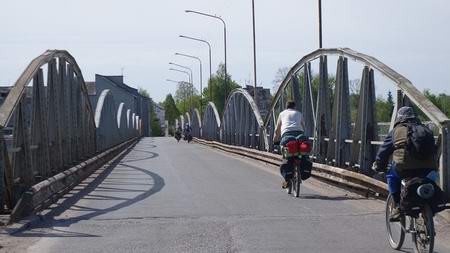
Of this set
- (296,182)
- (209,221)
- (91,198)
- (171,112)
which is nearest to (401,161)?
(209,221)

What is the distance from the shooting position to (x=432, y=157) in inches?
298

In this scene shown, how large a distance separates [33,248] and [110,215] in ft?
8.81

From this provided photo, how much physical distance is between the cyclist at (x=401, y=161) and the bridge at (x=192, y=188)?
0.75 m

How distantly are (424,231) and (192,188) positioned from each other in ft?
29.4

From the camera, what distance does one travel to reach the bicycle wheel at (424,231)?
286 inches

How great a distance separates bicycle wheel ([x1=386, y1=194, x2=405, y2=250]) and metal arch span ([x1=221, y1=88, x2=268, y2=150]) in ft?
62.2

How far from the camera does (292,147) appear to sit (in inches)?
548

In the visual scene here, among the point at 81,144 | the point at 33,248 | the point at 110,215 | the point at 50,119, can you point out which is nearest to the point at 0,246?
the point at 33,248

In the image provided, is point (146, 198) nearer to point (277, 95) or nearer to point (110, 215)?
point (110, 215)

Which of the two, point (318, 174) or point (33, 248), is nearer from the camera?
point (33, 248)

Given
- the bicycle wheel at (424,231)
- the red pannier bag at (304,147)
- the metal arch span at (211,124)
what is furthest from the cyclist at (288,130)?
the metal arch span at (211,124)

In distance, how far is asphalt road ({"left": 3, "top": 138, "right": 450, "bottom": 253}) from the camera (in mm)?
8656

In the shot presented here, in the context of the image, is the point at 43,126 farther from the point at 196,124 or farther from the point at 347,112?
the point at 196,124

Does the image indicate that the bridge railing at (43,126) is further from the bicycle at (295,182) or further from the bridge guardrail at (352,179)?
the bridge guardrail at (352,179)
